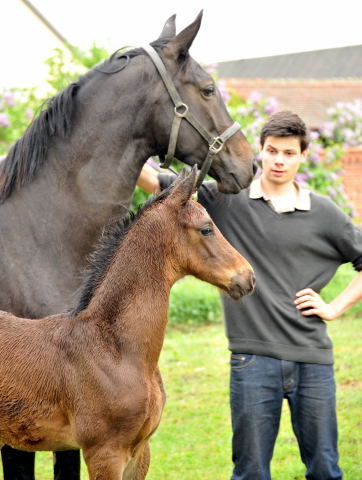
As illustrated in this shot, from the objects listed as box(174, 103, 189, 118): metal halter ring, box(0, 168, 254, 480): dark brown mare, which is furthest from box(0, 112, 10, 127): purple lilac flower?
box(0, 168, 254, 480): dark brown mare

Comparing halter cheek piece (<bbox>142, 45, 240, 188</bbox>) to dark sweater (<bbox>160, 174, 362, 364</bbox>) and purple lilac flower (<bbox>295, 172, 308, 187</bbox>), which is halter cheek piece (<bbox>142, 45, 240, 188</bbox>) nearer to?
dark sweater (<bbox>160, 174, 362, 364</bbox>)

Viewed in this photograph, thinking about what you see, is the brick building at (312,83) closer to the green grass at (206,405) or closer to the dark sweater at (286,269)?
the dark sweater at (286,269)

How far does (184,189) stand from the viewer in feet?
10.3

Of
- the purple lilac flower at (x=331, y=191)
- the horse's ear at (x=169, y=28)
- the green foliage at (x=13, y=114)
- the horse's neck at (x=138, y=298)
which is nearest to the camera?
the horse's neck at (x=138, y=298)

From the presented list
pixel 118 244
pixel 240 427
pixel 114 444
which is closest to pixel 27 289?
pixel 118 244

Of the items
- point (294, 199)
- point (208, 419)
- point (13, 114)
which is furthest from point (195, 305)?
point (294, 199)

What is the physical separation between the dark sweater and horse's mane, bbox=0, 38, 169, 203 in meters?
1.01

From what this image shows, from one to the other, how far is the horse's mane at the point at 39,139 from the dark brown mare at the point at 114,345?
69cm

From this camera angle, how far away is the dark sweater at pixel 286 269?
3.63 meters

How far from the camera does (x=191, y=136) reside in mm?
3697

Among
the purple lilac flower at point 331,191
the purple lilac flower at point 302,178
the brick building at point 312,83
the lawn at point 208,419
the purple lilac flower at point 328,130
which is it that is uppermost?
the brick building at point 312,83

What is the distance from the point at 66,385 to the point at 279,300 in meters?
1.21

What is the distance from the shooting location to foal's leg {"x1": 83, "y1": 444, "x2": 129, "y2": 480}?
2920 millimetres

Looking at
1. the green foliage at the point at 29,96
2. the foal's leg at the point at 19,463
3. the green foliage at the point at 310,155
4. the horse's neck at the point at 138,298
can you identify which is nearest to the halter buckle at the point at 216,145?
the horse's neck at the point at 138,298
